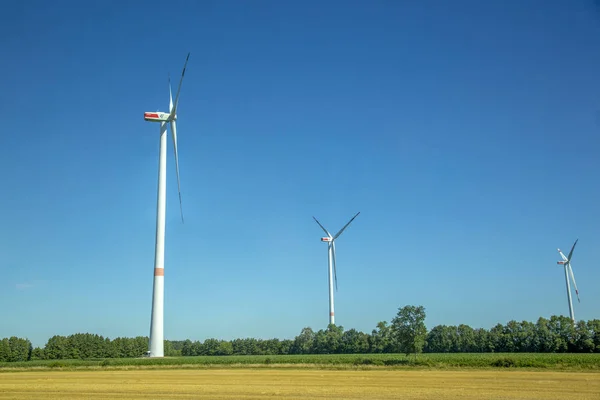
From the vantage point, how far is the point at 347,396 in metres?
35.4

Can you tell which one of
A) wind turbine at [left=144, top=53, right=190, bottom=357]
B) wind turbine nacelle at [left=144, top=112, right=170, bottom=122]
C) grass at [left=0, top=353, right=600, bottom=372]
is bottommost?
grass at [left=0, top=353, right=600, bottom=372]

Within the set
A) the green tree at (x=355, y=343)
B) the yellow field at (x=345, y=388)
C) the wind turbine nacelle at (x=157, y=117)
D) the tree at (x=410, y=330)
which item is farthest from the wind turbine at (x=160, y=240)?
the green tree at (x=355, y=343)

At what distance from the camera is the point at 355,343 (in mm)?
151000

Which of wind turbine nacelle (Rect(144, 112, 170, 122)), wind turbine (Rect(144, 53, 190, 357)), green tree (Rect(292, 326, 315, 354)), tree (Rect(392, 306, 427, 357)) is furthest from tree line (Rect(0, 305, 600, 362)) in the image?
wind turbine nacelle (Rect(144, 112, 170, 122))

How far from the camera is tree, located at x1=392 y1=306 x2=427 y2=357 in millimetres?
75938

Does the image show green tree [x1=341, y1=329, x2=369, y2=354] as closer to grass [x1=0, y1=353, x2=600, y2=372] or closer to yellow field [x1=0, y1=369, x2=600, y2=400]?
grass [x1=0, y1=353, x2=600, y2=372]

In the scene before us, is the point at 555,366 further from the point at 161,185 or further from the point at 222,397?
the point at 161,185

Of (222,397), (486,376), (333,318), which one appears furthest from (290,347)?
(222,397)

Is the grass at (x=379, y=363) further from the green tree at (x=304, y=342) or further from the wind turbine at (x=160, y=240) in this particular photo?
the green tree at (x=304, y=342)

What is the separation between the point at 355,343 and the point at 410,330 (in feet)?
255

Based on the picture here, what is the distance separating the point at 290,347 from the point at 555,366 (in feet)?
381

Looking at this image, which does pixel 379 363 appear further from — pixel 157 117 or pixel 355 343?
pixel 355 343

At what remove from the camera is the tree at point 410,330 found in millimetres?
75938

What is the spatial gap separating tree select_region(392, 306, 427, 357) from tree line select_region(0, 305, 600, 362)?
11.8 metres
